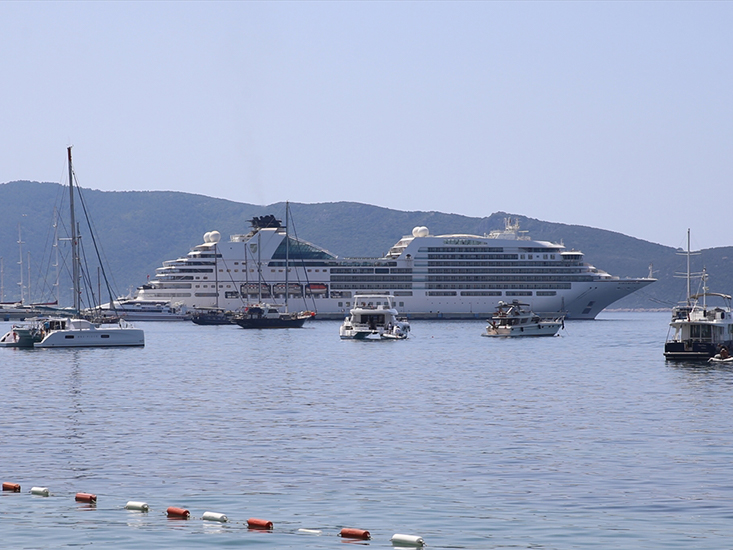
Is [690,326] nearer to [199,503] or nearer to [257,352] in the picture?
[257,352]

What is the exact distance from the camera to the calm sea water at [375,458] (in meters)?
20.0

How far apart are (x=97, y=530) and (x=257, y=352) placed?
218ft

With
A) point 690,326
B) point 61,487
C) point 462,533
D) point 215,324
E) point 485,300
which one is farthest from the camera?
point 485,300

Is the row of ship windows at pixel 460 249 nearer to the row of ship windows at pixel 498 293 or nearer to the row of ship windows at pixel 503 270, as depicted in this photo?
the row of ship windows at pixel 503 270

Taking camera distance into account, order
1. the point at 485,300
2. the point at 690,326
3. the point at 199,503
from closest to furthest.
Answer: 1. the point at 199,503
2. the point at 690,326
3. the point at 485,300

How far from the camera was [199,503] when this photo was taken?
22422mm

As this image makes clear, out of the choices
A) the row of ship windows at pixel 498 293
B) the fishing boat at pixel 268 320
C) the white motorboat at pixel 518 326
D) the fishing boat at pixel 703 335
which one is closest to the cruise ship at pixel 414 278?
the row of ship windows at pixel 498 293

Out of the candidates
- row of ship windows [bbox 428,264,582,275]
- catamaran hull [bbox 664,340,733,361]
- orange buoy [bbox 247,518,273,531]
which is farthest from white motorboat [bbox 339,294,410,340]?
orange buoy [bbox 247,518,273,531]

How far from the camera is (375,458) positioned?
2839cm

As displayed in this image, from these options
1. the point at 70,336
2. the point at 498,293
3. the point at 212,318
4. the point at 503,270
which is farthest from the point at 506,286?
the point at 70,336

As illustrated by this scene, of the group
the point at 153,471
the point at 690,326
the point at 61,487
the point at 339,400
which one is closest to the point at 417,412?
the point at 339,400

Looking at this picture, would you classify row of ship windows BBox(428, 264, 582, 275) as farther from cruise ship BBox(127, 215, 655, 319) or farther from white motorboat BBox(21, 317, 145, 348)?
white motorboat BBox(21, 317, 145, 348)

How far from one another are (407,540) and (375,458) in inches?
394

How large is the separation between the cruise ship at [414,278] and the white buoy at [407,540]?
532ft
